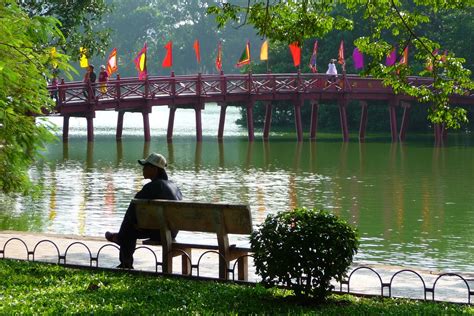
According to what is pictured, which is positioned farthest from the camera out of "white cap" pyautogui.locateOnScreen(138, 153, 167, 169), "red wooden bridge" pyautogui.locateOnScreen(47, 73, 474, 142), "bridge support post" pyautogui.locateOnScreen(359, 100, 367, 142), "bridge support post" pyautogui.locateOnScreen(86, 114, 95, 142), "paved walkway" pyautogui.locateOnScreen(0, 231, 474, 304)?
"bridge support post" pyautogui.locateOnScreen(359, 100, 367, 142)

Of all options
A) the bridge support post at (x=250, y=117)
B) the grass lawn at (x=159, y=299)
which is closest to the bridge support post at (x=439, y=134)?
the bridge support post at (x=250, y=117)

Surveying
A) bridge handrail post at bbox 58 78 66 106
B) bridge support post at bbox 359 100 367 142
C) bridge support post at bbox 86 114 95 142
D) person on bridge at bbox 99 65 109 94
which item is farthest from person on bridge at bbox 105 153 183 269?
bridge support post at bbox 359 100 367 142

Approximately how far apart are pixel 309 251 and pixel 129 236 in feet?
9.17

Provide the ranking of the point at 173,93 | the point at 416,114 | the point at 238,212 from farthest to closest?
the point at 416,114
the point at 173,93
the point at 238,212

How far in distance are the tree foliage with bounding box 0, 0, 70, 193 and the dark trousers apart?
1.53 metres

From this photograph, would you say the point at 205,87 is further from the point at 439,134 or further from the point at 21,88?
the point at 21,88

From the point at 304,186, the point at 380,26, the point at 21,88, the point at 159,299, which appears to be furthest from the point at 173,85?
the point at 159,299

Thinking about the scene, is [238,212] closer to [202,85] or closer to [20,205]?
[20,205]

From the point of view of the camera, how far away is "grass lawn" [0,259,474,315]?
842cm

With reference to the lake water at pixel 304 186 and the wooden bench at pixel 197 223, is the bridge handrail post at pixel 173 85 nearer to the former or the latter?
the lake water at pixel 304 186

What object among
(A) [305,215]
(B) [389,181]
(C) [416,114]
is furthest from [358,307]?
(C) [416,114]

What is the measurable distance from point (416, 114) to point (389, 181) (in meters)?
31.6

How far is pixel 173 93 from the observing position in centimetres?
A: 4691

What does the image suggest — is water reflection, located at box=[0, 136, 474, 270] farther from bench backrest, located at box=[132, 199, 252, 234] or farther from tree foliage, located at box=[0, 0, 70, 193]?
tree foliage, located at box=[0, 0, 70, 193]
